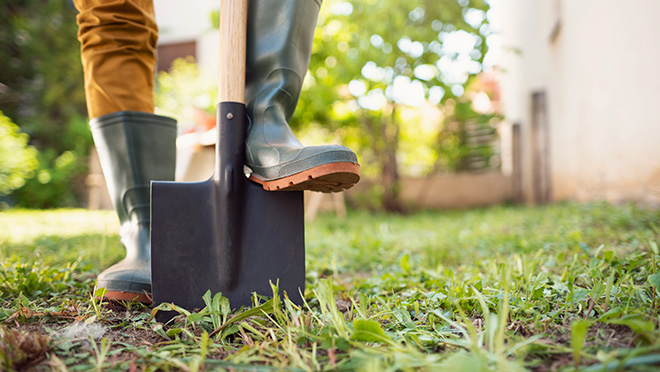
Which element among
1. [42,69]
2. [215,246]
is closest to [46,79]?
[42,69]

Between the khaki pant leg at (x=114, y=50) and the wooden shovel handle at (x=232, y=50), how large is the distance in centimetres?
30

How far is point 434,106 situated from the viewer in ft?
16.3

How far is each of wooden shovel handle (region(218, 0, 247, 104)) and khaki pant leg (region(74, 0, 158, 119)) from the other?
0.99 feet

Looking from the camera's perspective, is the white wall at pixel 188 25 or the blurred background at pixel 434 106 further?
the white wall at pixel 188 25

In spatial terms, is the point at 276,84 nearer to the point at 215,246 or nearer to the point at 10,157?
the point at 215,246

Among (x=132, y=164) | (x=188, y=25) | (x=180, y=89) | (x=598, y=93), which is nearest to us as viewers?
(x=132, y=164)

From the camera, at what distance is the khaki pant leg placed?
1.09m

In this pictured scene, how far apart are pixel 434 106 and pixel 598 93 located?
80.3 inches

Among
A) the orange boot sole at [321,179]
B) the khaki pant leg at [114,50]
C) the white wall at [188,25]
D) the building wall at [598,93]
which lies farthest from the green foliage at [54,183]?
the orange boot sole at [321,179]

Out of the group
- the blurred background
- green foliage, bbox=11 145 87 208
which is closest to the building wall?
the blurred background

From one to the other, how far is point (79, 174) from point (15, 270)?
6.84 meters

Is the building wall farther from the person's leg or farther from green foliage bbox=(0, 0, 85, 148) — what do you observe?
green foliage bbox=(0, 0, 85, 148)

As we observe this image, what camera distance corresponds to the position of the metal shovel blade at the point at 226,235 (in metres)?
0.91

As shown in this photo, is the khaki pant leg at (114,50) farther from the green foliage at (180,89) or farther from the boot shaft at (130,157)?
the green foliage at (180,89)
